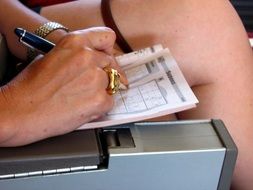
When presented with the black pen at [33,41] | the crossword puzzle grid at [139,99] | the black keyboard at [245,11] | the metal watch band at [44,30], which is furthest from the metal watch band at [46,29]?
the black keyboard at [245,11]

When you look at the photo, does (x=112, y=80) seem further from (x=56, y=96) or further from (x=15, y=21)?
(x=15, y=21)

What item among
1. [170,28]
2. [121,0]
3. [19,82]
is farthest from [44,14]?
[19,82]

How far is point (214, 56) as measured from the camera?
0.83 meters

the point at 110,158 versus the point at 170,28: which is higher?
the point at 170,28

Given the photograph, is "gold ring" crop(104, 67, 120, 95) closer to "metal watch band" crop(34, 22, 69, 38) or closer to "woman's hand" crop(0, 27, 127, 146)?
"woman's hand" crop(0, 27, 127, 146)

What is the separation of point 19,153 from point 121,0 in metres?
0.48

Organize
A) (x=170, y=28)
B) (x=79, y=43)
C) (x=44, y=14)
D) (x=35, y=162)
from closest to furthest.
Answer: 1. (x=35, y=162)
2. (x=79, y=43)
3. (x=170, y=28)
4. (x=44, y=14)

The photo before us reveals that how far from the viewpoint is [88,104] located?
1.91 ft

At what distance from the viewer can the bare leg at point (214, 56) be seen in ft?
2.69

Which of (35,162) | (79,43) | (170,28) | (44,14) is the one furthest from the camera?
(44,14)

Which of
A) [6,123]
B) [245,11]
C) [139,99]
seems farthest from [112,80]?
[245,11]

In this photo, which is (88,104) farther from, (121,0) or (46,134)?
(121,0)

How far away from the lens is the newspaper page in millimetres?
610

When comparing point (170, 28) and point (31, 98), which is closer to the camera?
point (31, 98)
